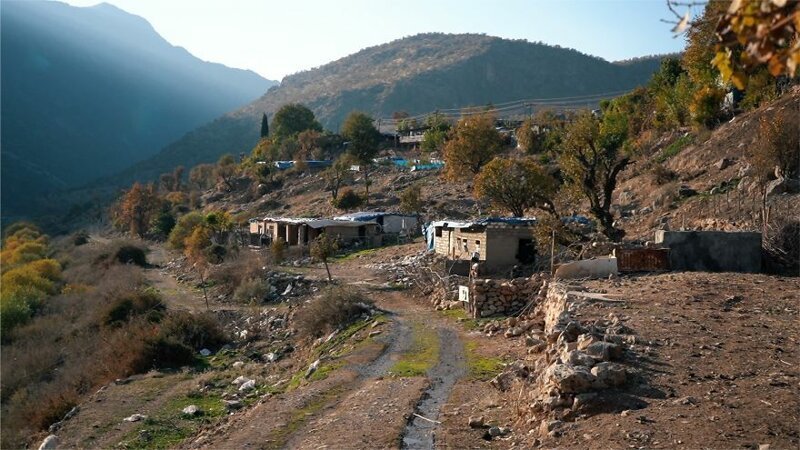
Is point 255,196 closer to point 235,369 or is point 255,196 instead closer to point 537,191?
point 537,191

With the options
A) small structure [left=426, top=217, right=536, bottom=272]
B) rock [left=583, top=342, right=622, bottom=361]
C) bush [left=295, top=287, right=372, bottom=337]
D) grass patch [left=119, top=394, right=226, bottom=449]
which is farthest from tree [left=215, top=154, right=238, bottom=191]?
rock [left=583, top=342, right=622, bottom=361]

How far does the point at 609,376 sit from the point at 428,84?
135 metres

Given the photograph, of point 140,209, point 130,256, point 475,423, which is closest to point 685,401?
point 475,423

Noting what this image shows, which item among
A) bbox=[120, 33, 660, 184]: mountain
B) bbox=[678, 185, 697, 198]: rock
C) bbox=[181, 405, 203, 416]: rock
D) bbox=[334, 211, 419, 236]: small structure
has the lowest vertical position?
bbox=[181, 405, 203, 416]: rock

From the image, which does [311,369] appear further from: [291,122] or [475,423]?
[291,122]

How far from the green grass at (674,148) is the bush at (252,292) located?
60.3 feet

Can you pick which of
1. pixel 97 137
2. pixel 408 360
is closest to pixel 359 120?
pixel 408 360

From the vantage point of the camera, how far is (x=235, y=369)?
17.9 metres

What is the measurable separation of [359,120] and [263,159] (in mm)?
12460

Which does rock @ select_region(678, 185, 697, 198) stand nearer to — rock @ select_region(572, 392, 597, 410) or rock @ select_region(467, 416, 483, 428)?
rock @ select_region(467, 416, 483, 428)

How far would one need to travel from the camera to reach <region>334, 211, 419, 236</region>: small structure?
38.4m

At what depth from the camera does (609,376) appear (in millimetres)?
7266

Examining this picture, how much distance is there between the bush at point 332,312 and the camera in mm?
19672

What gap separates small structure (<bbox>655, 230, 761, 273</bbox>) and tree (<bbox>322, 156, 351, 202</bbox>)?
115 ft
